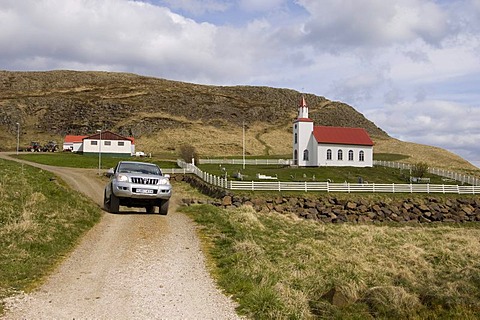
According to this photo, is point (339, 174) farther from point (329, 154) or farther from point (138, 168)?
point (138, 168)

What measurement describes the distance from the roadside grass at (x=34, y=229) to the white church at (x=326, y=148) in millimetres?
44245

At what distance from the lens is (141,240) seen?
39.2 feet

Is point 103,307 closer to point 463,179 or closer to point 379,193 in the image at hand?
point 379,193

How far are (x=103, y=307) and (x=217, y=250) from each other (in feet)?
15.2

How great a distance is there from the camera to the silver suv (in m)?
16.0

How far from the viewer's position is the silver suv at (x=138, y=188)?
52.5ft

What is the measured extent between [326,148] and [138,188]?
46327 mm

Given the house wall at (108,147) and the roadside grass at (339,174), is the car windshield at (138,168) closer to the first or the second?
the roadside grass at (339,174)

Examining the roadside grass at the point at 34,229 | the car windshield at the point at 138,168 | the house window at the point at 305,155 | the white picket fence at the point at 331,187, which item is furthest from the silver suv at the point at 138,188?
the house window at the point at 305,155

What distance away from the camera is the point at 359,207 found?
3378cm

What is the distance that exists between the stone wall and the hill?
153 feet

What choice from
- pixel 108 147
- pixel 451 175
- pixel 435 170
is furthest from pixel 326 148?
pixel 108 147

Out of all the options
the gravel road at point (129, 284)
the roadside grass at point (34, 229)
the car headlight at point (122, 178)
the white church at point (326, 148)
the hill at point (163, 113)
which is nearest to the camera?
the gravel road at point (129, 284)

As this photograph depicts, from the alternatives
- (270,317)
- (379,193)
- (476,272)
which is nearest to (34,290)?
(270,317)
